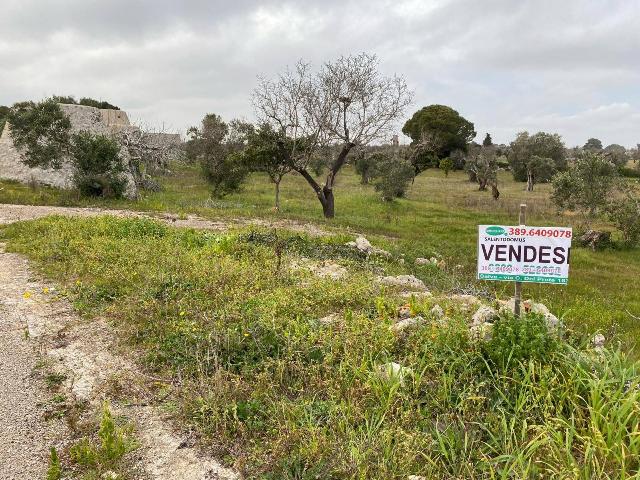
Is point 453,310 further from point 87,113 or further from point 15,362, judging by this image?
point 87,113

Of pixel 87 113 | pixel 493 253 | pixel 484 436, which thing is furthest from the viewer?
pixel 87 113

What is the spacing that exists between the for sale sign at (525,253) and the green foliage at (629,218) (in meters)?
17.8

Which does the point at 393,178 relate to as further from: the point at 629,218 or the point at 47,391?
the point at 47,391

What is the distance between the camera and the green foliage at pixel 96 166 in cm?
1845

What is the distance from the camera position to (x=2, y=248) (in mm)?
10273

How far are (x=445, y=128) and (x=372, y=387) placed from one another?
56.9 m

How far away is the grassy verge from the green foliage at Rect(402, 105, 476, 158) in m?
52.9

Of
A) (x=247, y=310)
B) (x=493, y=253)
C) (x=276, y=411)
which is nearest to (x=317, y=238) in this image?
(x=247, y=310)

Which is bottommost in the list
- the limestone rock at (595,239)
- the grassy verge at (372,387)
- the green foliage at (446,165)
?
the limestone rock at (595,239)

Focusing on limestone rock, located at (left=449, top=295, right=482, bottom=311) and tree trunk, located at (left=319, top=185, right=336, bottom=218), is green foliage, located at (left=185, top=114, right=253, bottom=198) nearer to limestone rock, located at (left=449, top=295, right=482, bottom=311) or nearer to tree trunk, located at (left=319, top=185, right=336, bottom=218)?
tree trunk, located at (left=319, top=185, right=336, bottom=218)

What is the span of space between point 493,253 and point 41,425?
448 centimetres

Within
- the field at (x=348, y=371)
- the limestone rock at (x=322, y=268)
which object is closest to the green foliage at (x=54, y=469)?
the field at (x=348, y=371)

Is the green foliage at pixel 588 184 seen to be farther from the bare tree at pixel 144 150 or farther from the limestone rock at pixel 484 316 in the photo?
the bare tree at pixel 144 150

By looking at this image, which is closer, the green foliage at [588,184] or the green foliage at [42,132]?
the green foliage at [42,132]
